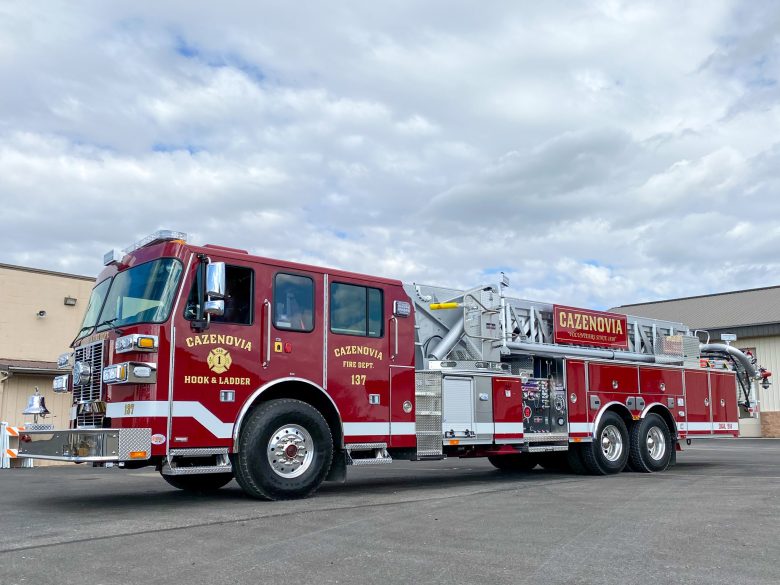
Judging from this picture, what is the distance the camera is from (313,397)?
9930 mm

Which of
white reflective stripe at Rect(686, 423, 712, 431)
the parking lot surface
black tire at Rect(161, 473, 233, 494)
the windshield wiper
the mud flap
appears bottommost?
the parking lot surface

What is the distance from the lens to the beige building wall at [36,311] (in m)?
21.5

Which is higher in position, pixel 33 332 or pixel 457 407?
pixel 33 332

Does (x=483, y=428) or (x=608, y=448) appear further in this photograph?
(x=608, y=448)

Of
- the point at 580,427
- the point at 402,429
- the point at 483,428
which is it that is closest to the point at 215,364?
the point at 402,429

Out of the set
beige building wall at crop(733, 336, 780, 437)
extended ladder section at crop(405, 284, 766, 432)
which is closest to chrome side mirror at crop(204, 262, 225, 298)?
extended ladder section at crop(405, 284, 766, 432)

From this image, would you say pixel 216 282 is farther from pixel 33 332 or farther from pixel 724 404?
pixel 33 332

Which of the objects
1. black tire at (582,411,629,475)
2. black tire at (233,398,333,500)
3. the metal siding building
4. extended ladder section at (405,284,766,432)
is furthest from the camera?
the metal siding building

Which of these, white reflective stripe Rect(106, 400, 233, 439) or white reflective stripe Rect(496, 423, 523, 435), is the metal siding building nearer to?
white reflective stripe Rect(496, 423, 523, 435)

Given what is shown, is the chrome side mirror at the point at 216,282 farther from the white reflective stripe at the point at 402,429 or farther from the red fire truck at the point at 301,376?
the white reflective stripe at the point at 402,429

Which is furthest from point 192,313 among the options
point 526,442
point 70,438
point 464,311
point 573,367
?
point 573,367

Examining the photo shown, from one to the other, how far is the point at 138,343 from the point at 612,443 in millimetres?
9103

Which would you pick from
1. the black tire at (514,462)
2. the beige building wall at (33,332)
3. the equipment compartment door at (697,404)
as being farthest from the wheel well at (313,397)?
the beige building wall at (33,332)

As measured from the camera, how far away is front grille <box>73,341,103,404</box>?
9.02 m
